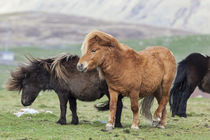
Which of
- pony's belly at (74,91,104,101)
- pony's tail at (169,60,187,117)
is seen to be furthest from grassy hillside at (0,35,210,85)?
pony's belly at (74,91,104,101)

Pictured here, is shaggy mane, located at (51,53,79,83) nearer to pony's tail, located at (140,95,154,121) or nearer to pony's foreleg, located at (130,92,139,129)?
pony's foreleg, located at (130,92,139,129)

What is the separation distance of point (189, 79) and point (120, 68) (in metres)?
4.88

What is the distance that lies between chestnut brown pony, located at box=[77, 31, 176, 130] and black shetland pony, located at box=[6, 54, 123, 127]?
70 cm

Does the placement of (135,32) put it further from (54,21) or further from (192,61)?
(192,61)

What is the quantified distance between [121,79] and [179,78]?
496cm

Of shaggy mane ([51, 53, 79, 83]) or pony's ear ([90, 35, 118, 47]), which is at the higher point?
pony's ear ([90, 35, 118, 47])

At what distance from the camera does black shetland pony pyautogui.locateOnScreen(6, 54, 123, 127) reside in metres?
9.93

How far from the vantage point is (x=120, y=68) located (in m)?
9.06

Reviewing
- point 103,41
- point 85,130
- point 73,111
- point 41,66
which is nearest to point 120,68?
point 103,41

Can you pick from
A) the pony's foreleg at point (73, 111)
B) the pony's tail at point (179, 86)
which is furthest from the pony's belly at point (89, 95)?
the pony's tail at point (179, 86)

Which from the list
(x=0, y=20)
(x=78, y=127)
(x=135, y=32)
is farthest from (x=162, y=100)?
(x=0, y=20)

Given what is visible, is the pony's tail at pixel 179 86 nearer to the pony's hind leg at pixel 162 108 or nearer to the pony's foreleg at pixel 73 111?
the pony's hind leg at pixel 162 108

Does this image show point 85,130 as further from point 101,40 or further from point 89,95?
point 101,40

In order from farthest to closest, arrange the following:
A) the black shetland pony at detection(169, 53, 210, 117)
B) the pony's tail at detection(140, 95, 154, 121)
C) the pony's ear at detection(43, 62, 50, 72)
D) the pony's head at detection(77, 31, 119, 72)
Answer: the black shetland pony at detection(169, 53, 210, 117)
the pony's ear at detection(43, 62, 50, 72)
the pony's tail at detection(140, 95, 154, 121)
the pony's head at detection(77, 31, 119, 72)
